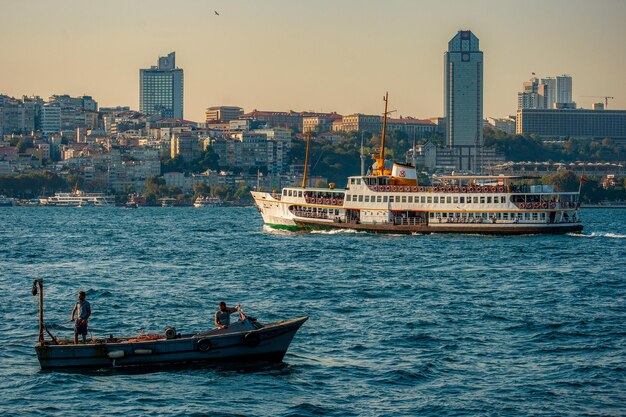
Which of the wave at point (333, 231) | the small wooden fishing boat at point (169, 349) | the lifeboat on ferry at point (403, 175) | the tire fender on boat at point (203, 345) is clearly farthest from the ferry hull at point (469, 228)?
the tire fender on boat at point (203, 345)

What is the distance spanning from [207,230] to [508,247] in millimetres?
38439

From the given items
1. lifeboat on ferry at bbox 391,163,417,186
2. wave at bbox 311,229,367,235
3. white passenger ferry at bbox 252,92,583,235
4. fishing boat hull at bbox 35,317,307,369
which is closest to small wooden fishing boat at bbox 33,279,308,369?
fishing boat hull at bbox 35,317,307,369

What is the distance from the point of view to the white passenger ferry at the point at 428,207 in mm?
76438

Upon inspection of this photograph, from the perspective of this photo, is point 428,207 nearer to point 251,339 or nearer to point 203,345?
point 251,339

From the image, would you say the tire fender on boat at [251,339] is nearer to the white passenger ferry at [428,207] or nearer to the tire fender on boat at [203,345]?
the tire fender on boat at [203,345]

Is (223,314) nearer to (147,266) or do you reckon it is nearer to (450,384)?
(450,384)

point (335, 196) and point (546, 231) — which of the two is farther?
point (335, 196)

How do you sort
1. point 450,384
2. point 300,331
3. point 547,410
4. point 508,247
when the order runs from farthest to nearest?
point 508,247
point 300,331
point 450,384
point 547,410

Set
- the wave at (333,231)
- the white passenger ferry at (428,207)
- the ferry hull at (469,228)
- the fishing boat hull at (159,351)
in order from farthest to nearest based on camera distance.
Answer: the wave at (333,231) → the white passenger ferry at (428,207) → the ferry hull at (469,228) → the fishing boat hull at (159,351)

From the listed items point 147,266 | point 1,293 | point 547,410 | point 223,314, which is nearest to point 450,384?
point 547,410

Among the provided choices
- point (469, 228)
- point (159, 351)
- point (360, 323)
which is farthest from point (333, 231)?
point (159, 351)

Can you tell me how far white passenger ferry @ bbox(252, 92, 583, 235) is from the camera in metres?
76.4

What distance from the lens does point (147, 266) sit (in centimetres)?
5825

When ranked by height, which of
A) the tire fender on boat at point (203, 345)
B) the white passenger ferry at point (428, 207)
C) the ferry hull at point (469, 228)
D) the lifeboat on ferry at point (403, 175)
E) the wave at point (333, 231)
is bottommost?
the tire fender on boat at point (203, 345)
